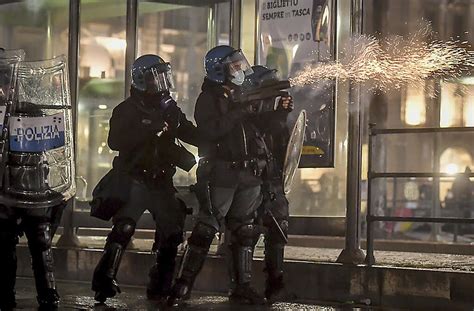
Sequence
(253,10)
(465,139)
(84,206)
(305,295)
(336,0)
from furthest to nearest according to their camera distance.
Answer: (465,139) → (84,206) → (253,10) → (336,0) → (305,295)

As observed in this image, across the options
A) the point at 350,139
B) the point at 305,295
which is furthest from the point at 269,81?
the point at 305,295

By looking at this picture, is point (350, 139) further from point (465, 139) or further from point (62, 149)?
point (465, 139)

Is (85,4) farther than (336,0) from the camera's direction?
Yes

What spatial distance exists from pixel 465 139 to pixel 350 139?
483 inches

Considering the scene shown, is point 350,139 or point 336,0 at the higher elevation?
point 336,0

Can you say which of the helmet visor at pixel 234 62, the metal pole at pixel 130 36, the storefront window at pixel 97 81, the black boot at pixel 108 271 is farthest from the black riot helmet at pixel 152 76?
the storefront window at pixel 97 81

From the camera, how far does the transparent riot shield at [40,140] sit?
7.89 meters

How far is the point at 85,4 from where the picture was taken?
1270cm

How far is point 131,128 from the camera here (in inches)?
326

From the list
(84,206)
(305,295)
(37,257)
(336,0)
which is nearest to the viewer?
(37,257)

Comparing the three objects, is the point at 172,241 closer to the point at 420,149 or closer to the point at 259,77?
the point at 259,77

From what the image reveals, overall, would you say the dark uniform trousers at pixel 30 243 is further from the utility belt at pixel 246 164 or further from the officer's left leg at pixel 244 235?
the officer's left leg at pixel 244 235

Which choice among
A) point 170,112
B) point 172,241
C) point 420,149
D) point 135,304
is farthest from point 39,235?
point 420,149

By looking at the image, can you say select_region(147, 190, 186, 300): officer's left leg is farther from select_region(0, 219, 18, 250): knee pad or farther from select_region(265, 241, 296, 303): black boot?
select_region(0, 219, 18, 250): knee pad
